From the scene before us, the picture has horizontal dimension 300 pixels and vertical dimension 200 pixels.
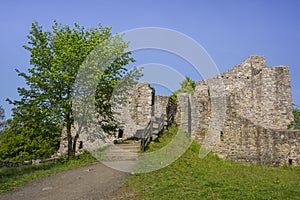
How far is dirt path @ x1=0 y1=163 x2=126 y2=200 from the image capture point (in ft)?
25.2

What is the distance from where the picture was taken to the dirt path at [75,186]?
7.68 m

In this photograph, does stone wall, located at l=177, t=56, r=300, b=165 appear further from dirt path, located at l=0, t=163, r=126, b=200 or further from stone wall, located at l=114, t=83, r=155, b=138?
dirt path, located at l=0, t=163, r=126, b=200

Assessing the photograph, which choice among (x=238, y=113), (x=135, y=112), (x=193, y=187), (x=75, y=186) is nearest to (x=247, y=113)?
(x=238, y=113)

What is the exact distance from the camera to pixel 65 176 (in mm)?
10352

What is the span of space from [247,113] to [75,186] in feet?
53.6

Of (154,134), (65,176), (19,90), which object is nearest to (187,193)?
(65,176)

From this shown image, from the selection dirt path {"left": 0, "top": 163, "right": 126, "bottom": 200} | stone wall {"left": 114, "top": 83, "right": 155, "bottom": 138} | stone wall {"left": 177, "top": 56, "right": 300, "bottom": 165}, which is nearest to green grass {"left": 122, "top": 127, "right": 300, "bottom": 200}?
dirt path {"left": 0, "top": 163, "right": 126, "bottom": 200}

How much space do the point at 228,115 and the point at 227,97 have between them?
1134 mm

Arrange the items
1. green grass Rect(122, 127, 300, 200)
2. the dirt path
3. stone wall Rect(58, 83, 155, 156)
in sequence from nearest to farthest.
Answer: green grass Rect(122, 127, 300, 200), the dirt path, stone wall Rect(58, 83, 155, 156)

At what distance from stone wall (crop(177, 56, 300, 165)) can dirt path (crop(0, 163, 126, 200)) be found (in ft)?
25.4

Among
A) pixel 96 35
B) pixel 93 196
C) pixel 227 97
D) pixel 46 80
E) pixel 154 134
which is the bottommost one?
pixel 93 196

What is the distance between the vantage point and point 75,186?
8734mm

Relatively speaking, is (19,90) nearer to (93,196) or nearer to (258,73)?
(93,196)

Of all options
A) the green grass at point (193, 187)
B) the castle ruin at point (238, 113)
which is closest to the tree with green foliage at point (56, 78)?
the castle ruin at point (238, 113)
